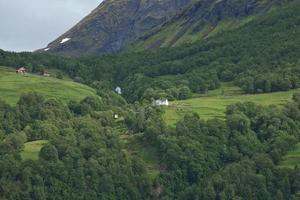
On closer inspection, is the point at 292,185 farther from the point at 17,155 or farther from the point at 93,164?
the point at 17,155

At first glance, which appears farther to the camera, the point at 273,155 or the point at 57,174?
the point at 273,155

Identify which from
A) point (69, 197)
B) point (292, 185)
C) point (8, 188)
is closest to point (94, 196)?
point (69, 197)

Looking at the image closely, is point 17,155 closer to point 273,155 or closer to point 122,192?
point 122,192

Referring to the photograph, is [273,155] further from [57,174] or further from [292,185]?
[57,174]

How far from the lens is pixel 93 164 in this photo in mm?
192625

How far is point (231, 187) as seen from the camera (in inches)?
7298

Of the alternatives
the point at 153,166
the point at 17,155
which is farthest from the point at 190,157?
the point at 17,155

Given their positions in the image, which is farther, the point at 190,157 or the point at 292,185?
the point at 190,157

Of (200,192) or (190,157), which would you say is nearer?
(200,192)

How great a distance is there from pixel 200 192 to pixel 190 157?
47.2 ft

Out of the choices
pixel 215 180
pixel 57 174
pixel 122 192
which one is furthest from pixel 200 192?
pixel 57 174

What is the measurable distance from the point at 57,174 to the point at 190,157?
102 ft

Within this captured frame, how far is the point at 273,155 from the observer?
655 ft

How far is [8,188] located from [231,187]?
4567cm
